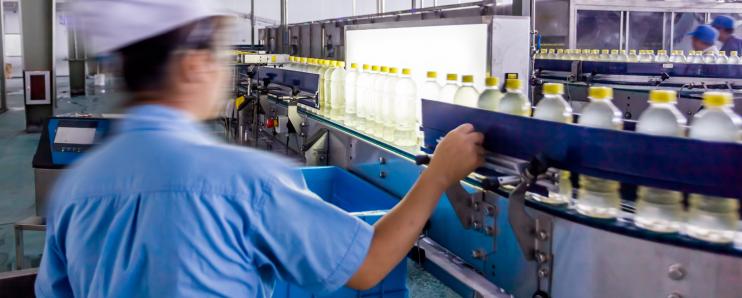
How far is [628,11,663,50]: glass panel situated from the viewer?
32.3ft

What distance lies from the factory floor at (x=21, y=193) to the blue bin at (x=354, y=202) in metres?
0.64

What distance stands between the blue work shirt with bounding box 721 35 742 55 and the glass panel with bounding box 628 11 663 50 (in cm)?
284

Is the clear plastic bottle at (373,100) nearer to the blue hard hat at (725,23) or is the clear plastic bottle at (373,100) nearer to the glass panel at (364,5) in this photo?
the blue hard hat at (725,23)

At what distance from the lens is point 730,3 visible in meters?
10.1

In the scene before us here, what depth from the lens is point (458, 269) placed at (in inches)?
67.1

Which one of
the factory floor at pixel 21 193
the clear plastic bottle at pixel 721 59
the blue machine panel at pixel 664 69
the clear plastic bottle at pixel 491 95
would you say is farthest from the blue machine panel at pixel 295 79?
the clear plastic bottle at pixel 721 59

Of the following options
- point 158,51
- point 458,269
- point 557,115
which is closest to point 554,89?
point 557,115

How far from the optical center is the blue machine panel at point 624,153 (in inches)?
42.0

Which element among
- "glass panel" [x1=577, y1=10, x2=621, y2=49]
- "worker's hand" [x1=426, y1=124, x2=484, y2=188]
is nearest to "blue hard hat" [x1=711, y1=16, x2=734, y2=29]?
"glass panel" [x1=577, y1=10, x2=621, y2=49]

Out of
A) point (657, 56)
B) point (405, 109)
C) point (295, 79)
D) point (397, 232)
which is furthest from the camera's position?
point (657, 56)

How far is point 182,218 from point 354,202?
1.96 meters

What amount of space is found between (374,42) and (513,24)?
126 cm

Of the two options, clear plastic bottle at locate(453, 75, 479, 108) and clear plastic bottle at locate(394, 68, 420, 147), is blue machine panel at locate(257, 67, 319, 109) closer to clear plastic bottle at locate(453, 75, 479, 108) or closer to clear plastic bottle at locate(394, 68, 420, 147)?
clear plastic bottle at locate(394, 68, 420, 147)

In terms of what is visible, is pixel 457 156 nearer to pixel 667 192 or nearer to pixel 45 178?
pixel 667 192
